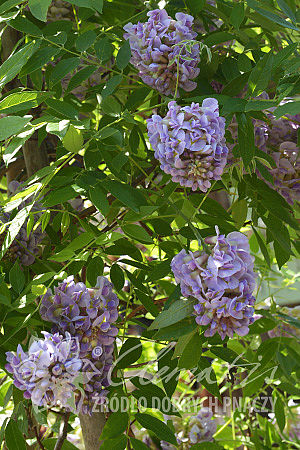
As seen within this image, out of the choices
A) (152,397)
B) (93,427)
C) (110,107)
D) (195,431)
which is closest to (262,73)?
(110,107)

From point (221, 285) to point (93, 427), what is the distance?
0.40m

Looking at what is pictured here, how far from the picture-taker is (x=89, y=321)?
0.57 m

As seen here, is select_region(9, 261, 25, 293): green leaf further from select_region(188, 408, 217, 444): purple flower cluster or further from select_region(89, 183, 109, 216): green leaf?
select_region(188, 408, 217, 444): purple flower cluster

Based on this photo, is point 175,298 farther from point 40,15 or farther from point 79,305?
point 40,15

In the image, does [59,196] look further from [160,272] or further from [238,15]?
[238,15]

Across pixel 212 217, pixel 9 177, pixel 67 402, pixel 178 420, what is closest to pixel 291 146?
pixel 212 217

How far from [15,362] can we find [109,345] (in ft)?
0.37

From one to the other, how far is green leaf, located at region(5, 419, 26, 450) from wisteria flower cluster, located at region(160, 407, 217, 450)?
1.49ft

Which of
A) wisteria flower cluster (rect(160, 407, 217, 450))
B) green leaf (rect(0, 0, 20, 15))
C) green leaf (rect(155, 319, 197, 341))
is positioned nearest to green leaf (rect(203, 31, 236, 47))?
green leaf (rect(0, 0, 20, 15))

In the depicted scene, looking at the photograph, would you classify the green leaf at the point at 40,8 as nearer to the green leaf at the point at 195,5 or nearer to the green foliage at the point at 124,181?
the green foliage at the point at 124,181

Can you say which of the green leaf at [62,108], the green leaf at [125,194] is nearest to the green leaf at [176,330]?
the green leaf at [125,194]

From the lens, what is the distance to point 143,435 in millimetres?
1156

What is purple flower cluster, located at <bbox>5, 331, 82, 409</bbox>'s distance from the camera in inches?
19.9

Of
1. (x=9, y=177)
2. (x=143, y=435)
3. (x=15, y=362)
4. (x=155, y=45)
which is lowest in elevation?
(x=143, y=435)
